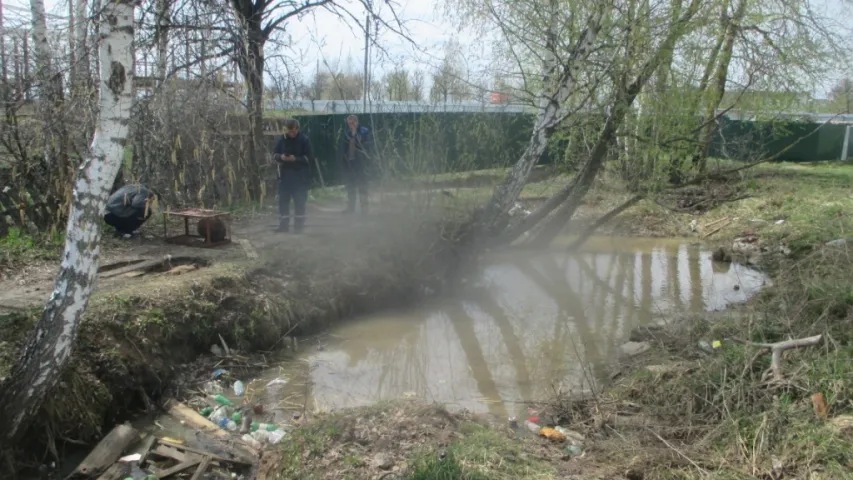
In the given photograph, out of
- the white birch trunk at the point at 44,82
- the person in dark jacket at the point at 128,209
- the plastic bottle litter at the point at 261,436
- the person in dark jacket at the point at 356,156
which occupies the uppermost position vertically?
the white birch trunk at the point at 44,82

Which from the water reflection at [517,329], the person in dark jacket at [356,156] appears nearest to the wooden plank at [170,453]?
the water reflection at [517,329]

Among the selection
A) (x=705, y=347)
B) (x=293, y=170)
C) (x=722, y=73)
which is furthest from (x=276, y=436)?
(x=722, y=73)

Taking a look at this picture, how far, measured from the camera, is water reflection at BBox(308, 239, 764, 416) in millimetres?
6098

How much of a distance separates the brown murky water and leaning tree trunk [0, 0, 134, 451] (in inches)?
82.3

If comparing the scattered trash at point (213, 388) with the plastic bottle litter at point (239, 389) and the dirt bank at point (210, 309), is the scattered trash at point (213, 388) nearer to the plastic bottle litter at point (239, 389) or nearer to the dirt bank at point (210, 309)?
the plastic bottle litter at point (239, 389)

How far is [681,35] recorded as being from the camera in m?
8.59

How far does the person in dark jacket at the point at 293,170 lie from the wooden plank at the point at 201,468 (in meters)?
5.25

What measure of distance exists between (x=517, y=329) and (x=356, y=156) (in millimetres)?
3948

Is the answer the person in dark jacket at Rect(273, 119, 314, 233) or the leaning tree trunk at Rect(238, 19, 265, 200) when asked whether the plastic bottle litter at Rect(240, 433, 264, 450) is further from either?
the person in dark jacket at Rect(273, 119, 314, 233)

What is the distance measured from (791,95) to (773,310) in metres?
6.16

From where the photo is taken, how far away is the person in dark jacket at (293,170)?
8.93 metres

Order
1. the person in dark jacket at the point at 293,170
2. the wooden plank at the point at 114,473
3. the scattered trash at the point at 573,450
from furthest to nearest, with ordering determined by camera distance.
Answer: the person in dark jacket at the point at 293,170 → the scattered trash at the point at 573,450 → the wooden plank at the point at 114,473

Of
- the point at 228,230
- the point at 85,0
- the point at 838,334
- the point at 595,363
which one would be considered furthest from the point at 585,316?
the point at 85,0

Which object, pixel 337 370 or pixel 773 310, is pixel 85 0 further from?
pixel 773 310
